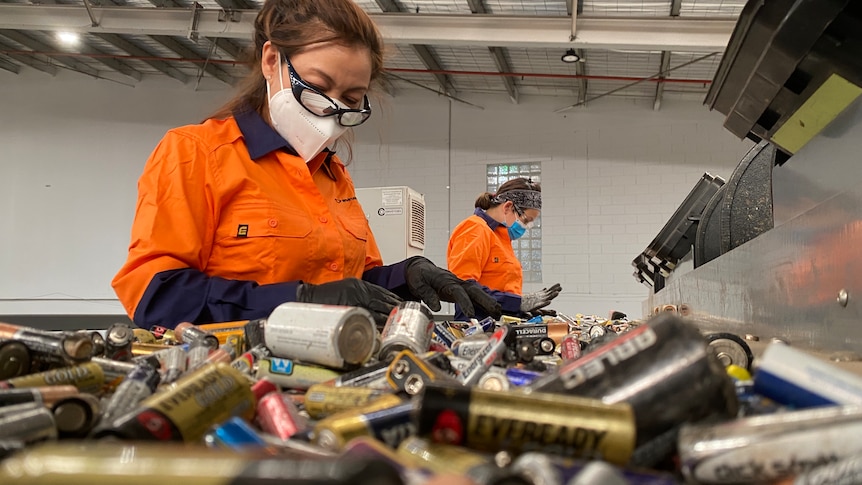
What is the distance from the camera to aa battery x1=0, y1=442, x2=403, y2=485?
0.40 meters

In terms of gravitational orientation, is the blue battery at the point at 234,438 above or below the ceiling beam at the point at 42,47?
below

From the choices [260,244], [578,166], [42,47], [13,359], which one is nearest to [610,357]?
[13,359]

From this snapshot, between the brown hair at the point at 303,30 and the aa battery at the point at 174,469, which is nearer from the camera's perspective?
the aa battery at the point at 174,469

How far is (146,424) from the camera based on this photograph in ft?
1.97

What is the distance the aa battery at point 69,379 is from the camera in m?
0.83

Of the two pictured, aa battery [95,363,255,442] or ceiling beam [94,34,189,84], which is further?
ceiling beam [94,34,189,84]

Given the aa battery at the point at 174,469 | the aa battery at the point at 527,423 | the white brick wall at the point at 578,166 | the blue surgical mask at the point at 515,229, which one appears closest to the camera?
the aa battery at the point at 174,469

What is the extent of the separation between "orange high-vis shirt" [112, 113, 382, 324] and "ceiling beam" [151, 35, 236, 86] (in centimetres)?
657

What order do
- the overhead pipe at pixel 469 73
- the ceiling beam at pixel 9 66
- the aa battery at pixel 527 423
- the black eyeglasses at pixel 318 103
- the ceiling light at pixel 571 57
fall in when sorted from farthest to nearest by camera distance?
the ceiling beam at pixel 9 66 < the overhead pipe at pixel 469 73 < the ceiling light at pixel 571 57 < the black eyeglasses at pixel 318 103 < the aa battery at pixel 527 423

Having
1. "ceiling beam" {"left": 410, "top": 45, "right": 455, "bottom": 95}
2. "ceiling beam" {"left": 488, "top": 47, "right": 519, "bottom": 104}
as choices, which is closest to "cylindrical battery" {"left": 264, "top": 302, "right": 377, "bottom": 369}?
"ceiling beam" {"left": 488, "top": 47, "right": 519, "bottom": 104}

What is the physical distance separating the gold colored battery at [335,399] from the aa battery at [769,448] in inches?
16.2

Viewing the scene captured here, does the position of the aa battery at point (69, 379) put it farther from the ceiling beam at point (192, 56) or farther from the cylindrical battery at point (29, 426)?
the ceiling beam at point (192, 56)

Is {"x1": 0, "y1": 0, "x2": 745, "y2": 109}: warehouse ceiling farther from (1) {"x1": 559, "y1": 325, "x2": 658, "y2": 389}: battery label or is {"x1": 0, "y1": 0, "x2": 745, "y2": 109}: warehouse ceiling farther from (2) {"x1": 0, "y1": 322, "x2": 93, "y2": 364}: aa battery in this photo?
(1) {"x1": 559, "y1": 325, "x2": 658, "y2": 389}: battery label

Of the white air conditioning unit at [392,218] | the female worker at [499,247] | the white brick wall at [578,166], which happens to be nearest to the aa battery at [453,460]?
the female worker at [499,247]
